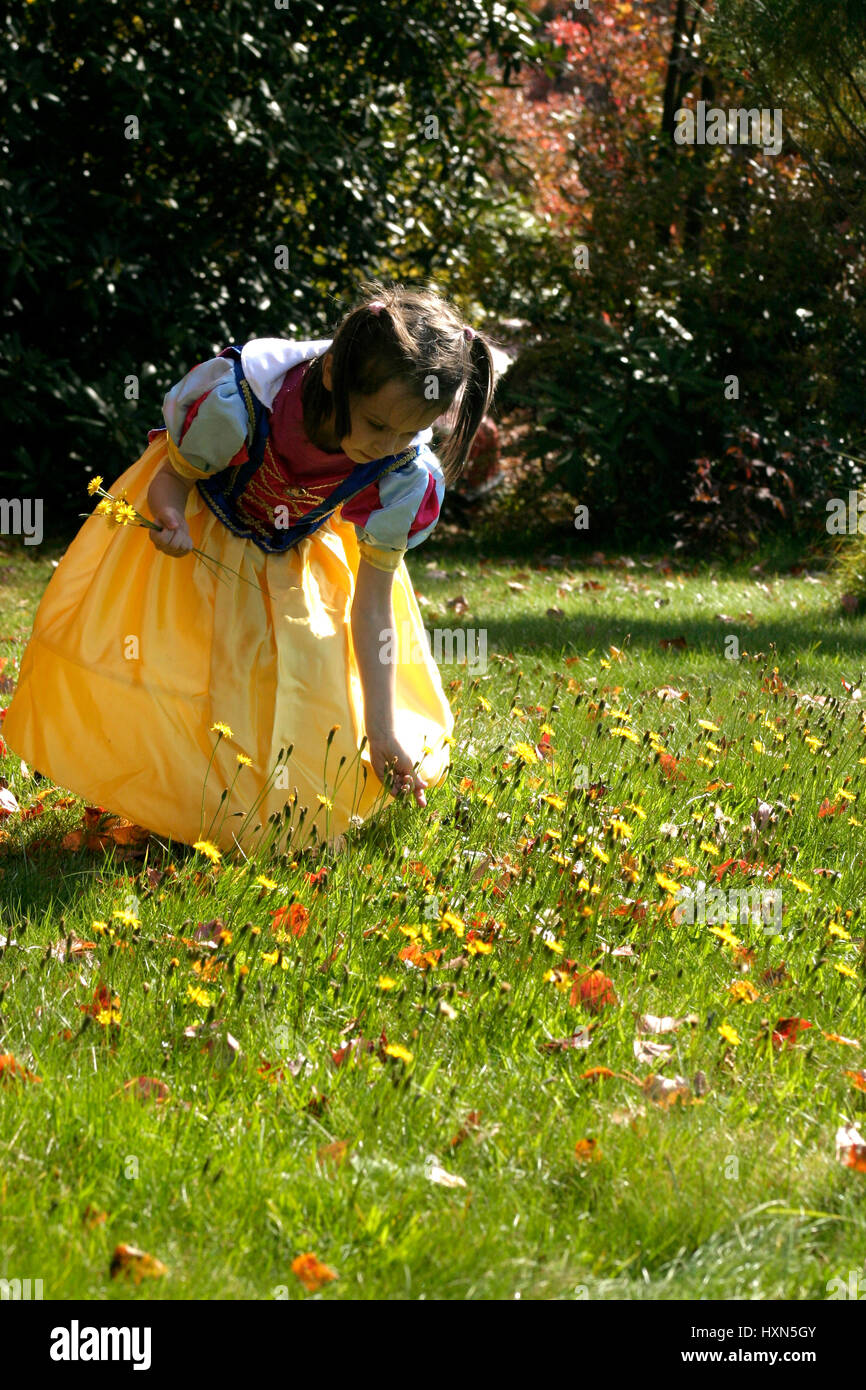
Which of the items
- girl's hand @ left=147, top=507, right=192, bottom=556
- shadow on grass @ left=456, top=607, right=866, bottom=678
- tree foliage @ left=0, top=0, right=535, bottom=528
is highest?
tree foliage @ left=0, top=0, right=535, bottom=528

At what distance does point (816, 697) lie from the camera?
15.6 ft

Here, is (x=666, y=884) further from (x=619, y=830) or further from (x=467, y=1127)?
(x=467, y=1127)

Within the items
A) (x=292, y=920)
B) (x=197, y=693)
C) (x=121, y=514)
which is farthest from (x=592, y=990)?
(x=121, y=514)

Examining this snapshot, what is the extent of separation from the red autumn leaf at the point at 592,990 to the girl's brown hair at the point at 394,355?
1.35m

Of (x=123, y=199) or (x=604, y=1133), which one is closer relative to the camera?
(x=604, y=1133)

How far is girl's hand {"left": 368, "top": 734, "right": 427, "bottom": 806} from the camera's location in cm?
311

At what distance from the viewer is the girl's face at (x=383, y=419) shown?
2.83 m

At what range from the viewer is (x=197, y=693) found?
3.07 meters

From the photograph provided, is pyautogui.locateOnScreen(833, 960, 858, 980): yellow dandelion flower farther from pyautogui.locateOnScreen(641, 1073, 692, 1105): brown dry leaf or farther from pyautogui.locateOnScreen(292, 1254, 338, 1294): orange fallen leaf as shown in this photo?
pyautogui.locateOnScreen(292, 1254, 338, 1294): orange fallen leaf

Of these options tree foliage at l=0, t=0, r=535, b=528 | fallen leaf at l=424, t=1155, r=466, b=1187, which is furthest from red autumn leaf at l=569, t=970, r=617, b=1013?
tree foliage at l=0, t=0, r=535, b=528

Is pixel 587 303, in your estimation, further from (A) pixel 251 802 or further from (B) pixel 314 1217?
(B) pixel 314 1217

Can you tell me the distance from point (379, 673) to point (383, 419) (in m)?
0.66

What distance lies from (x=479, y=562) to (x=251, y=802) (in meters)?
6.11
